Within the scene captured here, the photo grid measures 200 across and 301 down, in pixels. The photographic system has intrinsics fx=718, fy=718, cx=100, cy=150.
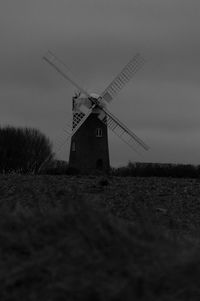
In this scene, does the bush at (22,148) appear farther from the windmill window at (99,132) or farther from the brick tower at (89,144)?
the windmill window at (99,132)

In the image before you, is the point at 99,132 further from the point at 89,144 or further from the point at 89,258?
the point at 89,258

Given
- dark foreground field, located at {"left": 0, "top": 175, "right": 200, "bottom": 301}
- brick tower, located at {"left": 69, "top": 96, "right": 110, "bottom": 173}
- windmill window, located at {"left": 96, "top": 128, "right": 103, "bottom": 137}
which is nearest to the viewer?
dark foreground field, located at {"left": 0, "top": 175, "right": 200, "bottom": 301}

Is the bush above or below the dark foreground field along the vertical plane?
above

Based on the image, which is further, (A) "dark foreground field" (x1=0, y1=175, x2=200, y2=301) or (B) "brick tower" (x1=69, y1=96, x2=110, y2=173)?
(B) "brick tower" (x1=69, y1=96, x2=110, y2=173)

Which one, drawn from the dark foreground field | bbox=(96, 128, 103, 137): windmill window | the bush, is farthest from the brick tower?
the dark foreground field

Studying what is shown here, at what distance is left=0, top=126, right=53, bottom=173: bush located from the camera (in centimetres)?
5869

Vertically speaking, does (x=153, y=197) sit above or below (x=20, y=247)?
above

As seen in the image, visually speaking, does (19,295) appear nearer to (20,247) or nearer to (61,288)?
(61,288)

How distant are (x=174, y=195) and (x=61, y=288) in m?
8.91

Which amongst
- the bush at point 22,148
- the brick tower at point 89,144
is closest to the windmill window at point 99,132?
the brick tower at point 89,144

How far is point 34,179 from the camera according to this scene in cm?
1806

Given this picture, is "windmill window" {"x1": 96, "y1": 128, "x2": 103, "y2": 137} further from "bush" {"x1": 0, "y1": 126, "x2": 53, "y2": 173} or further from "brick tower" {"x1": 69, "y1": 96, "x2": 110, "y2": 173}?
"bush" {"x1": 0, "y1": 126, "x2": 53, "y2": 173}

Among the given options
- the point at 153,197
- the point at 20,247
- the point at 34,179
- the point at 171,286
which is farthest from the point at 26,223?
the point at 34,179

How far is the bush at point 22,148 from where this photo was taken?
58688 mm
